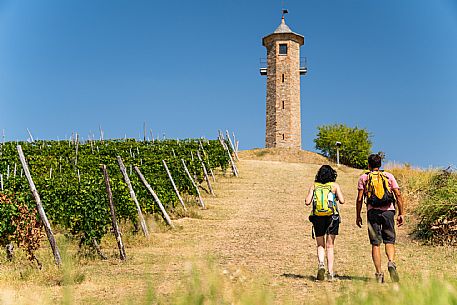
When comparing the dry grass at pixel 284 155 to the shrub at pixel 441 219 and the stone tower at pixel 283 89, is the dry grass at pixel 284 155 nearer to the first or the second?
the stone tower at pixel 283 89

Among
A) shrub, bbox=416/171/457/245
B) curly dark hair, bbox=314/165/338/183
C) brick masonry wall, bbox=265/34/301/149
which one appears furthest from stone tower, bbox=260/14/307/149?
curly dark hair, bbox=314/165/338/183

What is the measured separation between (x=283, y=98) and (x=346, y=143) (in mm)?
6541

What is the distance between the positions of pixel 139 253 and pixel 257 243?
2587 millimetres

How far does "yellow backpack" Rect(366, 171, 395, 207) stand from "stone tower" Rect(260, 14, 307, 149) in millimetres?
39098

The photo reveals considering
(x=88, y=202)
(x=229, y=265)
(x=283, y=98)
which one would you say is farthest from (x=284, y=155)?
(x=229, y=265)

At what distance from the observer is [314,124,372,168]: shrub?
154 feet

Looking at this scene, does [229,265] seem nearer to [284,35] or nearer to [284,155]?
[284,155]

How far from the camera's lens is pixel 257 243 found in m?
12.5

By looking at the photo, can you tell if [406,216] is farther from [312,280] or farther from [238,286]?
[238,286]

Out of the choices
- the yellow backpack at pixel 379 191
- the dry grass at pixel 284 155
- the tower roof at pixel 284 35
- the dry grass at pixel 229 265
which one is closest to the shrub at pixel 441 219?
the dry grass at pixel 229 265

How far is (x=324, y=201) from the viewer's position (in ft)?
25.3

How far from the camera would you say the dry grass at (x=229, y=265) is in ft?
4.82

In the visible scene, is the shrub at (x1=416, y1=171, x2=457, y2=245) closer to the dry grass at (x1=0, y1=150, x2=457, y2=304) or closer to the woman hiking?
the dry grass at (x1=0, y1=150, x2=457, y2=304)

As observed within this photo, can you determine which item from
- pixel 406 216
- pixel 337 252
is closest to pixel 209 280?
pixel 337 252
